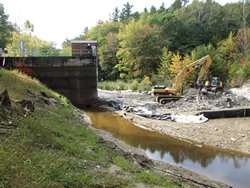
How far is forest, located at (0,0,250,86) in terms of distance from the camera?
44.3 meters

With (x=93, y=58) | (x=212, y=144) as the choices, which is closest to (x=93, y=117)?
Result: (x=93, y=58)

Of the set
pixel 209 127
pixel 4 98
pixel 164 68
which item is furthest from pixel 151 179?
pixel 164 68

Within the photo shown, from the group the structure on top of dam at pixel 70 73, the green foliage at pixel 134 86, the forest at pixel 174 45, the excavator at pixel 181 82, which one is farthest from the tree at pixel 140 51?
the excavator at pixel 181 82

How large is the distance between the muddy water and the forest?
2220cm

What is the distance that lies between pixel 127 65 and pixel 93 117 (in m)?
29.8

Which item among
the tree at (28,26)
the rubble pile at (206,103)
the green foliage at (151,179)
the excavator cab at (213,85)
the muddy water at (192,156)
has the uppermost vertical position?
the tree at (28,26)

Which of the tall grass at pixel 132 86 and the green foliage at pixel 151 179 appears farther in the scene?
the tall grass at pixel 132 86

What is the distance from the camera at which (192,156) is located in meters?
13.9

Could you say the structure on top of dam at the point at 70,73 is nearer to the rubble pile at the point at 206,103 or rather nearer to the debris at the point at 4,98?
the rubble pile at the point at 206,103

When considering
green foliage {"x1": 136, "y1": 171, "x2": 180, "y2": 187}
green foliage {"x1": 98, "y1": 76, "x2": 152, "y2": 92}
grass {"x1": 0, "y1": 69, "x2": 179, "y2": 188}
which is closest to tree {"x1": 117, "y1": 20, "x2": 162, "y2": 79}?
green foliage {"x1": 98, "y1": 76, "x2": 152, "y2": 92}

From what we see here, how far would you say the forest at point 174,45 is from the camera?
44.3m

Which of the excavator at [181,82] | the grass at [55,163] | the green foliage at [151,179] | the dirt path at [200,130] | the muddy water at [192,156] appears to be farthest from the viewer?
the excavator at [181,82]

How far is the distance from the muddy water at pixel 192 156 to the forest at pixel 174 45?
72.8ft

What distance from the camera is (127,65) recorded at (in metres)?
52.0
